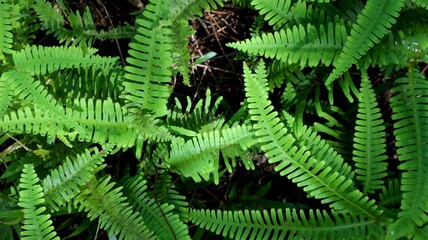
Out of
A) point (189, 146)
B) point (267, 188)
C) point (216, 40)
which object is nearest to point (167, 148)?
point (189, 146)

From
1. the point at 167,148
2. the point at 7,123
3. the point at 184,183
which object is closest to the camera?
the point at 7,123

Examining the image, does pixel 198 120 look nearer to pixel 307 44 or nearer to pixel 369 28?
pixel 307 44

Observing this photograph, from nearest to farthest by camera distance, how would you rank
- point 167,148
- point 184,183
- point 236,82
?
point 167,148
point 184,183
point 236,82

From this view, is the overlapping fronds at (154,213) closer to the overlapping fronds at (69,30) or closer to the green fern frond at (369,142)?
the overlapping fronds at (69,30)

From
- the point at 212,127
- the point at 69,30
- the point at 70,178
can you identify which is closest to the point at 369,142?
the point at 212,127

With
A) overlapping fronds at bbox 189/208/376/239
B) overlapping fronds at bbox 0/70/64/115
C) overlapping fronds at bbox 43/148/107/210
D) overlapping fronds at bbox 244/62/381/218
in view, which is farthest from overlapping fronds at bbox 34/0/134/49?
overlapping fronds at bbox 189/208/376/239

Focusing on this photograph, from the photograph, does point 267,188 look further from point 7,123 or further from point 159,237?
point 7,123

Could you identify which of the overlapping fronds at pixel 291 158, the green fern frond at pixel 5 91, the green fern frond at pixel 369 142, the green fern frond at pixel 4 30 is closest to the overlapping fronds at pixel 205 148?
the overlapping fronds at pixel 291 158
